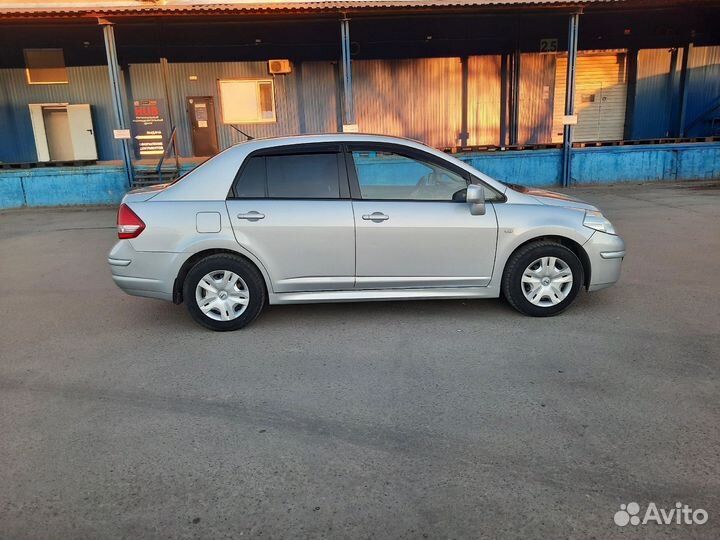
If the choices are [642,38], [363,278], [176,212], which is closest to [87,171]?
[176,212]

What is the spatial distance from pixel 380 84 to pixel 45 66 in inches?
383

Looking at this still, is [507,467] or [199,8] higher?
[199,8]

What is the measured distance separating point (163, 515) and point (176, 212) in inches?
111

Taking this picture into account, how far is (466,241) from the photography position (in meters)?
4.91

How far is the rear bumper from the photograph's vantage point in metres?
4.82

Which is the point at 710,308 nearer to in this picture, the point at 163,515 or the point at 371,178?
the point at 371,178

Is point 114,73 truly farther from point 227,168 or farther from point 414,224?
point 414,224

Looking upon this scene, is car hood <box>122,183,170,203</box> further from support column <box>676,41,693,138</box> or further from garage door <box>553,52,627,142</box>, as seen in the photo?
support column <box>676,41,693,138</box>

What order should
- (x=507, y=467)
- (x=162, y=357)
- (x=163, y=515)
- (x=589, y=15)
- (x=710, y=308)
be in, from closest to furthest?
(x=163, y=515) → (x=507, y=467) → (x=162, y=357) → (x=710, y=308) → (x=589, y=15)

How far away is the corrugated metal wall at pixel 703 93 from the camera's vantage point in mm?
17891

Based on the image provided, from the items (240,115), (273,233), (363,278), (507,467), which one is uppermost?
(240,115)

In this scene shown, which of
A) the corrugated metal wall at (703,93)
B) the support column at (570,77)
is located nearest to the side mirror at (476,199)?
the support column at (570,77)

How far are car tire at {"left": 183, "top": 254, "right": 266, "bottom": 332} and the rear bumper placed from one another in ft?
0.53

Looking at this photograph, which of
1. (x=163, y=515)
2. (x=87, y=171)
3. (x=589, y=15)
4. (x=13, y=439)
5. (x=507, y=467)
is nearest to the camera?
(x=163, y=515)
